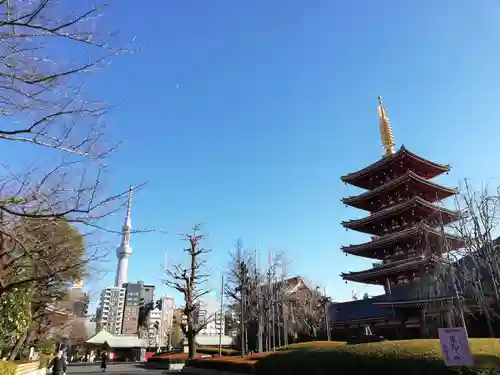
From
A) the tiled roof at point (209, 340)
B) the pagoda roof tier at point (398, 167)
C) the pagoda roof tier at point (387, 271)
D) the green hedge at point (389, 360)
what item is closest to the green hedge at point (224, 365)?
the green hedge at point (389, 360)

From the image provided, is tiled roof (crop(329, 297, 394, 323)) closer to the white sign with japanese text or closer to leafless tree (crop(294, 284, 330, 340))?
leafless tree (crop(294, 284, 330, 340))

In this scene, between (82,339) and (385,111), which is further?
(82,339)

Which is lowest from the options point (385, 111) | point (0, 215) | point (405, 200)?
point (0, 215)

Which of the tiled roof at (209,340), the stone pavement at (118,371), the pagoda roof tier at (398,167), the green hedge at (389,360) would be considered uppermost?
the pagoda roof tier at (398,167)

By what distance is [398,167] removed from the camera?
102 ft

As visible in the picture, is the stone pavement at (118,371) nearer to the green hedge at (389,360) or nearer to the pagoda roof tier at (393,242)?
the green hedge at (389,360)

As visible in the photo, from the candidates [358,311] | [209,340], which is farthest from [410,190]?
[209,340]

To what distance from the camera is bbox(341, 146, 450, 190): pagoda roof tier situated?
99.0 ft

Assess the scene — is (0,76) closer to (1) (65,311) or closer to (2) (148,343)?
(1) (65,311)

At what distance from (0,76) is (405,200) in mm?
28961

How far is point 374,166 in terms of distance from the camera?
31.9 metres

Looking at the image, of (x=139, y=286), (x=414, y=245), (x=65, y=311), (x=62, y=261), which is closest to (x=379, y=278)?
(x=414, y=245)

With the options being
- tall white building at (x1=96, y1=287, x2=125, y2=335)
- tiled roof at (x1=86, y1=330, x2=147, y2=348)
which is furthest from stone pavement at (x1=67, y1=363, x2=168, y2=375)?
tall white building at (x1=96, y1=287, x2=125, y2=335)

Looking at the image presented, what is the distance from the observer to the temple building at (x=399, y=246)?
21.8 metres
